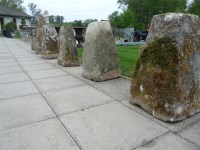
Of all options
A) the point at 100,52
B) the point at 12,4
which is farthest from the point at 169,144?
the point at 12,4

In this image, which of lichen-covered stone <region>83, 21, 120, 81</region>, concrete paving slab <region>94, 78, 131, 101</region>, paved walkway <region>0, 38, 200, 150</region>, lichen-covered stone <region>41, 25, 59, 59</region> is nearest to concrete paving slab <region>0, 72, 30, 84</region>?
paved walkway <region>0, 38, 200, 150</region>

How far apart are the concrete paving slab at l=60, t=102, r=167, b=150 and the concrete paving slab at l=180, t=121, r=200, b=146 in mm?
247

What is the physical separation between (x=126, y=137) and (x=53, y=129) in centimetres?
96

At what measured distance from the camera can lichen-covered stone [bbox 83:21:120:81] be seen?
460 cm

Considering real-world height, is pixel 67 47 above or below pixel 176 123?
above

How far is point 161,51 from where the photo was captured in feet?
9.12

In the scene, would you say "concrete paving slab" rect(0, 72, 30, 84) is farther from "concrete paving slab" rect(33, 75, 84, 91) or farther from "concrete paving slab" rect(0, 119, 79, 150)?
"concrete paving slab" rect(0, 119, 79, 150)

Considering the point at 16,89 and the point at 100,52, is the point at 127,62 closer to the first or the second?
the point at 100,52

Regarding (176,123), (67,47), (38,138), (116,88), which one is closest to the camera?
(38,138)

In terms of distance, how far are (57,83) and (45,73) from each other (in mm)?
1267

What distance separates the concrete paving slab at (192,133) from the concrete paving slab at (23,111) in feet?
6.14

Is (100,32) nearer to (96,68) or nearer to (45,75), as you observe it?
(96,68)

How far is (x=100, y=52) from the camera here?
461cm

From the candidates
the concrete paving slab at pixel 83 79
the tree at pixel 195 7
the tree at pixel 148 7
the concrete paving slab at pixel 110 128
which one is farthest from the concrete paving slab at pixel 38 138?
the tree at pixel 195 7
